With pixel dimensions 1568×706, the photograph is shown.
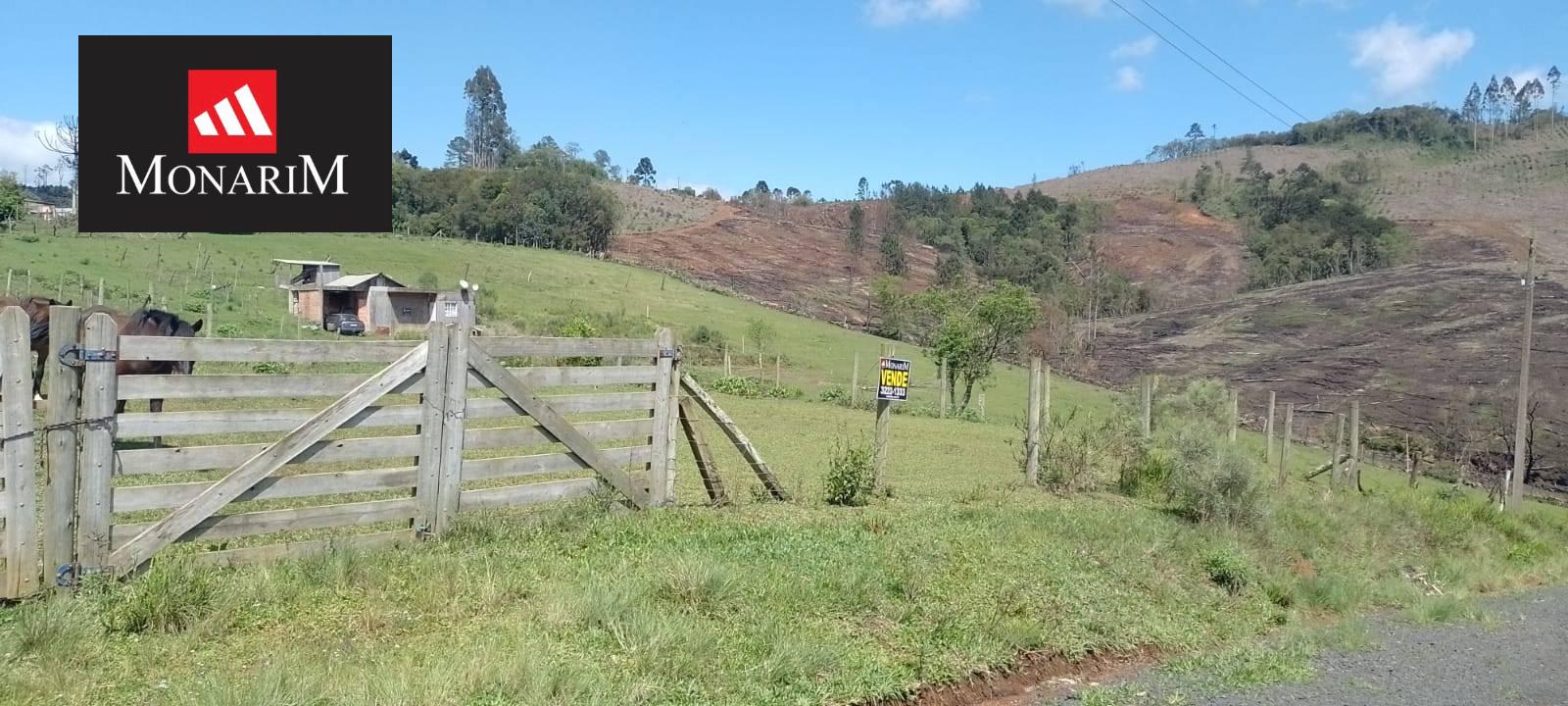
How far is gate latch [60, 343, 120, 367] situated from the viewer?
5637mm

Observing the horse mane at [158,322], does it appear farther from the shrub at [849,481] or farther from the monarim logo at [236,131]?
the shrub at [849,481]

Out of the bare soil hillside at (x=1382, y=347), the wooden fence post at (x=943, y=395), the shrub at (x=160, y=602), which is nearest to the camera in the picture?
the shrub at (x=160, y=602)

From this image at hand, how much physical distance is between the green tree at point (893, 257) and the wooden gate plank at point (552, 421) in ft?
323

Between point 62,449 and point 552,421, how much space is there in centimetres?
319

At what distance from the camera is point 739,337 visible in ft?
165

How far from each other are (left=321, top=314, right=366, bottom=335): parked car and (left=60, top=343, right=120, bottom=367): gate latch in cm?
3317

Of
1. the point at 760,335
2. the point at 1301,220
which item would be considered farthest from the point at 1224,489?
the point at 1301,220

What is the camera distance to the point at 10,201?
5131 centimetres

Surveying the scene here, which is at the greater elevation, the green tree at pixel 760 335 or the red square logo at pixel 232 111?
the red square logo at pixel 232 111

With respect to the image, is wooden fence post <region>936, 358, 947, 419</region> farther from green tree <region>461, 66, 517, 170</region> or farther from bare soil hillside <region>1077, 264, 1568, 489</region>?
green tree <region>461, 66, 517, 170</region>

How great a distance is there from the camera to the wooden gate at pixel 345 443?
19.1 feet

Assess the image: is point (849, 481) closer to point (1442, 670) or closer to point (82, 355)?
point (1442, 670)

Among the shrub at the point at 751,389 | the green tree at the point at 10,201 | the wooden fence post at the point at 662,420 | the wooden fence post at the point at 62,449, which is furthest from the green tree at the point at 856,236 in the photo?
the wooden fence post at the point at 62,449

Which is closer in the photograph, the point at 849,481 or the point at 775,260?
the point at 849,481
